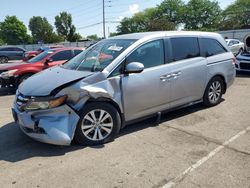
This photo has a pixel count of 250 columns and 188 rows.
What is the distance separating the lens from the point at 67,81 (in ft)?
13.9

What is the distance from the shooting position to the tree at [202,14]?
85.1 meters

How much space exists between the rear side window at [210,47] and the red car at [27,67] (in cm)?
552

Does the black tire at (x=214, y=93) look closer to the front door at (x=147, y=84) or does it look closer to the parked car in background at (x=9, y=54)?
the front door at (x=147, y=84)

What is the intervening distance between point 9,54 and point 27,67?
1710cm

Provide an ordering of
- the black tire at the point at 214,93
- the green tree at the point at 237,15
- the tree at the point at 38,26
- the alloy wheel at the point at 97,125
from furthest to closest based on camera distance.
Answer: the tree at the point at 38,26, the green tree at the point at 237,15, the black tire at the point at 214,93, the alloy wheel at the point at 97,125

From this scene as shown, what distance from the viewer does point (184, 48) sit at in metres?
5.54

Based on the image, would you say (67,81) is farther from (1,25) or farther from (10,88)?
(1,25)

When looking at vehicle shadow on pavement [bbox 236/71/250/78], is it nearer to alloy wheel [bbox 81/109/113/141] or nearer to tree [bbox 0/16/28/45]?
alloy wheel [bbox 81/109/113/141]

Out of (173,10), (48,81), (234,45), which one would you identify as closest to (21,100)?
(48,81)

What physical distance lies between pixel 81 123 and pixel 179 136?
164cm

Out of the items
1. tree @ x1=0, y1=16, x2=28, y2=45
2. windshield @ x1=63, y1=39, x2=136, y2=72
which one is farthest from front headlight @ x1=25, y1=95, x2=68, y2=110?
tree @ x1=0, y1=16, x2=28, y2=45

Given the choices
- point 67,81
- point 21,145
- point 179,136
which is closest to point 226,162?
point 179,136

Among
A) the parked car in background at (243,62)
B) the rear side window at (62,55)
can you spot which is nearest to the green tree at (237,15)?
the parked car in background at (243,62)

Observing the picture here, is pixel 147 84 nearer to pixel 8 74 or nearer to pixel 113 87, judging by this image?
pixel 113 87
